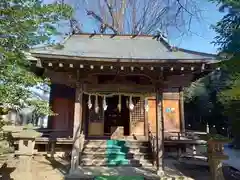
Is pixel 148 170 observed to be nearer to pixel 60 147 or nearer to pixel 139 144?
pixel 139 144

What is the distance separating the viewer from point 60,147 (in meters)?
8.93

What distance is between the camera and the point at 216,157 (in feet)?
20.4

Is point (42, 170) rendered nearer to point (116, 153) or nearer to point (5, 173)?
point (5, 173)

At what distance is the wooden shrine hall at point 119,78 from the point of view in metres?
6.74

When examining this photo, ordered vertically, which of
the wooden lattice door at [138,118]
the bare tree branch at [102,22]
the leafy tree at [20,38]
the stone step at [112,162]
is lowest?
the stone step at [112,162]

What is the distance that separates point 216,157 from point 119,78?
13.8 ft

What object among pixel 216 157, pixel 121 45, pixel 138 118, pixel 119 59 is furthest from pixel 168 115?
pixel 119 59

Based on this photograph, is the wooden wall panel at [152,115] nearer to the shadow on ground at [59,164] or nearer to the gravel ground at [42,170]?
the gravel ground at [42,170]

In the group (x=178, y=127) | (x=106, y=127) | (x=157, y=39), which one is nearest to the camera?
(x=178, y=127)

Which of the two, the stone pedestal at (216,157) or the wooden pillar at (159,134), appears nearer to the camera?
the stone pedestal at (216,157)

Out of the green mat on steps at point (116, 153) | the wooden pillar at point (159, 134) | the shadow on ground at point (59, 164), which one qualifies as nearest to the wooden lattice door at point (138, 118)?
the green mat on steps at point (116, 153)

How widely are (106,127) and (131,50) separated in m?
5.14

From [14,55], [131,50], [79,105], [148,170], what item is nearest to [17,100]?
[14,55]

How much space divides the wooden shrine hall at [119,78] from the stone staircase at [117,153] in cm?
44
